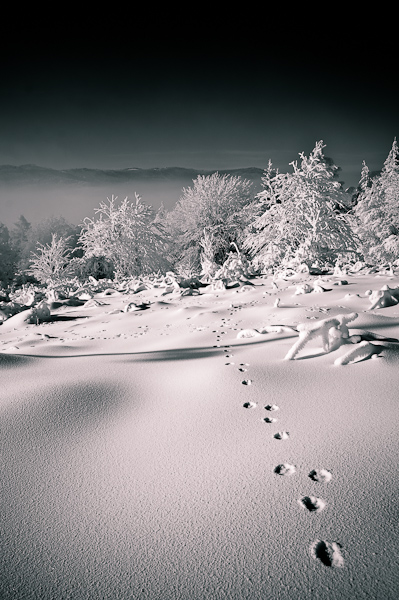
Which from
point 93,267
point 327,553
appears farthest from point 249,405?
point 93,267

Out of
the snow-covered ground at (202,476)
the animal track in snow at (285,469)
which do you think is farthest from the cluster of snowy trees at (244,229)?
the animal track in snow at (285,469)

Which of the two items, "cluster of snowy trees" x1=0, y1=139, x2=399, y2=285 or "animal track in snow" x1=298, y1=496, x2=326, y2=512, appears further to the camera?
"cluster of snowy trees" x1=0, y1=139, x2=399, y2=285

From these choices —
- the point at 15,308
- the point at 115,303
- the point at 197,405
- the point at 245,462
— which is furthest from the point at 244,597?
the point at 15,308

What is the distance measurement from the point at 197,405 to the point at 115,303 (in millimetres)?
3831

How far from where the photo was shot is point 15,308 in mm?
5168

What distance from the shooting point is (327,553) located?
0.78 meters

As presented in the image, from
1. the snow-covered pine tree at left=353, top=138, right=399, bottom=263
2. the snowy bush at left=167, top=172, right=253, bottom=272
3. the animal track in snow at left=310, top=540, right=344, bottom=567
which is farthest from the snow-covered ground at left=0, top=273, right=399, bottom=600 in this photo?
the snowy bush at left=167, top=172, right=253, bottom=272

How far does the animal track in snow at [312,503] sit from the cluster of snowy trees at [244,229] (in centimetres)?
767

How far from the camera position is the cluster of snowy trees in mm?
10977

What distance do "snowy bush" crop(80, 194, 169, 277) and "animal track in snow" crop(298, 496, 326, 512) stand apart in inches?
559

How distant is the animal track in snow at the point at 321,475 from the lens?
3.28 feet

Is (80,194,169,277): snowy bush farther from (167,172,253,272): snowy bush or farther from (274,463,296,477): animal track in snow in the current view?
(274,463,296,477): animal track in snow

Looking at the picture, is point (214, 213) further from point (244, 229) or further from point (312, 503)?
point (312, 503)

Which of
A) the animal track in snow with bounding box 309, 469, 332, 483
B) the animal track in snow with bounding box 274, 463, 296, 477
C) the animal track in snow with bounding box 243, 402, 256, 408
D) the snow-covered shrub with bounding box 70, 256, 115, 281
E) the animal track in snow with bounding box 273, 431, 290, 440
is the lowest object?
the snow-covered shrub with bounding box 70, 256, 115, 281
